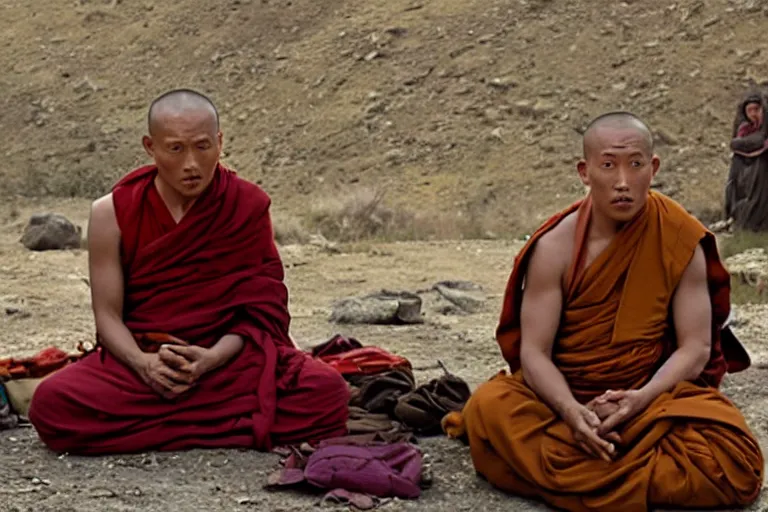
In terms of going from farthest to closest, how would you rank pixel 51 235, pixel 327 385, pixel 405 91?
1. pixel 405 91
2. pixel 51 235
3. pixel 327 385

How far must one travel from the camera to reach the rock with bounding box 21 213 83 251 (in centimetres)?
1130

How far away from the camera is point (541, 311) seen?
180 inches

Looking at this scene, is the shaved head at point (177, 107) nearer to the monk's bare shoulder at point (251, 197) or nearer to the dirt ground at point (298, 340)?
the monk's bare shoulder at point (251, 197)

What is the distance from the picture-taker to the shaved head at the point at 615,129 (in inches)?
175

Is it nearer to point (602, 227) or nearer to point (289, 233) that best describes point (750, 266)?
point (289, 233)

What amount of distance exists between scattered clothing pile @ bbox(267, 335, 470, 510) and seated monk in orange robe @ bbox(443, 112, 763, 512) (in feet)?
1.04

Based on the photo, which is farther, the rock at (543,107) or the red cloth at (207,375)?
the rock at (543,107)

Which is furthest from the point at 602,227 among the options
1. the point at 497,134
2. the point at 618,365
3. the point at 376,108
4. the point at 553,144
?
the point at 376,108

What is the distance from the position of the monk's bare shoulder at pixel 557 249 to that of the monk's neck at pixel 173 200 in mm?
1307

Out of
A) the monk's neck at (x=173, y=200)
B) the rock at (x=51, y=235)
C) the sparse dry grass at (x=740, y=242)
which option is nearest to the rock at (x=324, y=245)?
the rock at (x=51, y=235)

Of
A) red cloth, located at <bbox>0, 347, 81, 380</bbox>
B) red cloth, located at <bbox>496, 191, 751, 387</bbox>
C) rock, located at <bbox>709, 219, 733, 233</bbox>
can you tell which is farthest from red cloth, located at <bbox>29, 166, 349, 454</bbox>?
rock, located at <bbox>709, 219, 733, 233</bbox>

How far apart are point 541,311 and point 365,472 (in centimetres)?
79

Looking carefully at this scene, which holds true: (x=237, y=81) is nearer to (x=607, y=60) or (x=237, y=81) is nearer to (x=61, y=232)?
(x=607, y=60)

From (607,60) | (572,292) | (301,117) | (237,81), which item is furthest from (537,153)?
(572,292)
